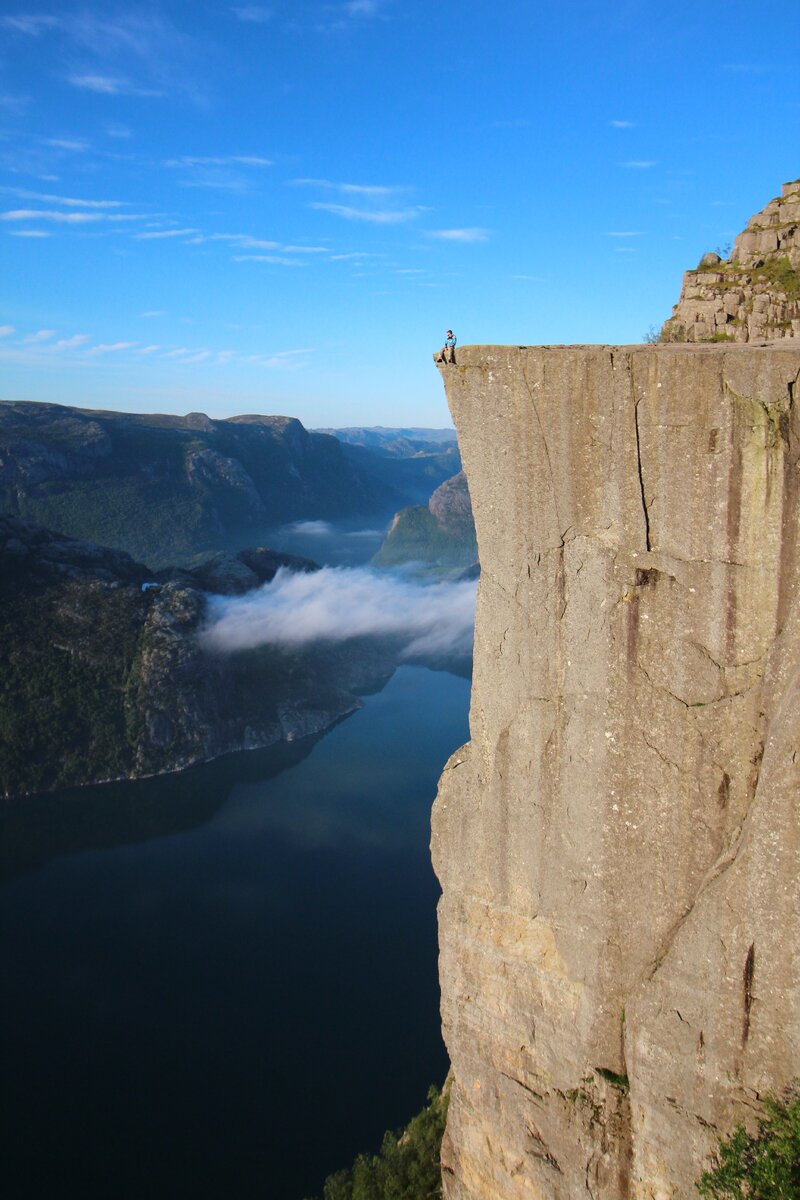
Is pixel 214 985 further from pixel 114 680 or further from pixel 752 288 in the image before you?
pixel 114 680

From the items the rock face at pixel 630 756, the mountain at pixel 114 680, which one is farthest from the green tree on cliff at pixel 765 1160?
the mountain at pixel 114 680

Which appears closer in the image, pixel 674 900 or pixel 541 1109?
pixel 674 900

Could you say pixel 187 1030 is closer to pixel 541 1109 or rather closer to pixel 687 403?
pixel 541 1109

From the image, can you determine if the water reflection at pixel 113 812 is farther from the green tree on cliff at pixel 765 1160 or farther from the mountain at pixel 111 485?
the mountain at pixel 111 485

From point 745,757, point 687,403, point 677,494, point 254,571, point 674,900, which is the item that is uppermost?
point 687,403

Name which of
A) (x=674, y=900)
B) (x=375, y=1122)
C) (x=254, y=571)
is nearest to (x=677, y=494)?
(x=674, y=900)

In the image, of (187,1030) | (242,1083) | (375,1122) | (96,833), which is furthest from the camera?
(96,833)
